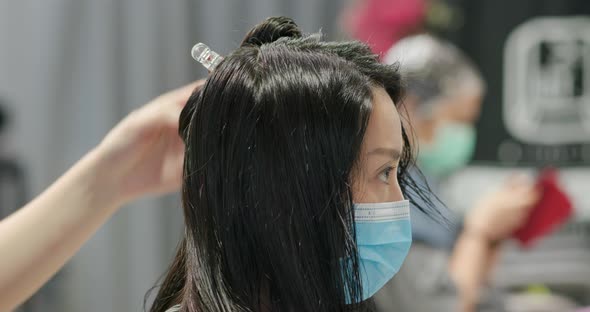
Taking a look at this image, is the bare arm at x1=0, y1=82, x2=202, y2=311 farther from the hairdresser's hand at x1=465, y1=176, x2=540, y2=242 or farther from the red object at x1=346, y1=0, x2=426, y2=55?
the red object at x1=346, y1=0, x2=426, y2=55

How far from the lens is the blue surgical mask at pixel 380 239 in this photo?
0.94 metres

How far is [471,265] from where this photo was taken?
2.03 meters

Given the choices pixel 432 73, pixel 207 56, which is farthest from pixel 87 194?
pixel 432 73

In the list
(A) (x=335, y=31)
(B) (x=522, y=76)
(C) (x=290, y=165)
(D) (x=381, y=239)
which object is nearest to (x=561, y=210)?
(A) (x=335, y=31)

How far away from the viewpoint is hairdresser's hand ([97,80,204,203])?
3.60 ft

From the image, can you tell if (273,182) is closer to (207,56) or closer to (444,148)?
(207,56)

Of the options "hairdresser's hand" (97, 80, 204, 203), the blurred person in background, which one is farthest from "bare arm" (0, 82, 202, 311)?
the blurred person in background

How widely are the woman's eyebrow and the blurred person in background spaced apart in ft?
2.77

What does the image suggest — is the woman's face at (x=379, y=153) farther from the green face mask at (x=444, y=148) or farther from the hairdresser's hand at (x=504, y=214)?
the green face mask at (x=444, y=148)

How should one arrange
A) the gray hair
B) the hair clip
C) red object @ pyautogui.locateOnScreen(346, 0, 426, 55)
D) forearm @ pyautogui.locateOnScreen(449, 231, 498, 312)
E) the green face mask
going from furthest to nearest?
red object @ pyautogui.locateOnScreen(346, 0, 426, 55)
the green face mask
the gray hair
forearm @ pyautogui.locateOnScreen(449, 231, 498, 312)
the hair clip

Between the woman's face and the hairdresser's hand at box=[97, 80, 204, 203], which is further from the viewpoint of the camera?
the hairdresser's hand at box=[97, 80, 204, 203]

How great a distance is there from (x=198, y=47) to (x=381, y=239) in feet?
1.06

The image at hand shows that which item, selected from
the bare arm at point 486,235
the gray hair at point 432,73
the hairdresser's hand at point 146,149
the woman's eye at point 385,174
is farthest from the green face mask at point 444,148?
the woman's eye at point 385,174

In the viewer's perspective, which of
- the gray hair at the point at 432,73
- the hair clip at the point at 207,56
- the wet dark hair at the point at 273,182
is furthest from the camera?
the gray hair at the point at 432,73
